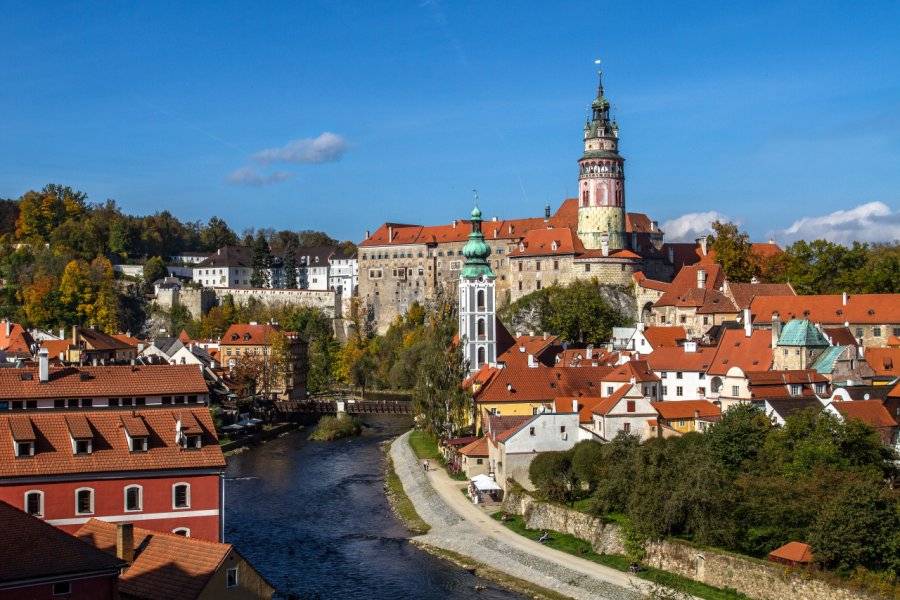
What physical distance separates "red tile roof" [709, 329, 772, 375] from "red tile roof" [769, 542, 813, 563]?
739 inches

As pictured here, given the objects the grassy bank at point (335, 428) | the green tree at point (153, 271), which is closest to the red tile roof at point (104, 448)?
the grassy bank at point (335, 428)

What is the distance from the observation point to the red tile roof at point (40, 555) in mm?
19125

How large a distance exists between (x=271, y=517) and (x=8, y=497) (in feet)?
48.4

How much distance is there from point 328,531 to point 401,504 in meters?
4.87

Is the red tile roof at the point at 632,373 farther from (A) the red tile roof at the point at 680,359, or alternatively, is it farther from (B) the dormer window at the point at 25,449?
(B) the dormer window at the point at 25,449

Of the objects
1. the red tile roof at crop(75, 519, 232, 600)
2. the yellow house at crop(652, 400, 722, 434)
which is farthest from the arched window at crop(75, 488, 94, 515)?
the yellow house at crop(652, 400, 722, 434)

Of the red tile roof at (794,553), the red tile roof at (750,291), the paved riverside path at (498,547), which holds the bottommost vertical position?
the paved riverside path at (498,547)

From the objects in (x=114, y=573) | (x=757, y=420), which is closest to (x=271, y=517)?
(x=757, y=420)

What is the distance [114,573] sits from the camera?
64.9 ft

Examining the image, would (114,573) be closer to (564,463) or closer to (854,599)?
(854,599)

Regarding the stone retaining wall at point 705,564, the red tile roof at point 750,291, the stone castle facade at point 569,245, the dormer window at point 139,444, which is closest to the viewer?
the stone retaining wall at point 705,564

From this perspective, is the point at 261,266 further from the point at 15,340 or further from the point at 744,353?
the point at 744,353

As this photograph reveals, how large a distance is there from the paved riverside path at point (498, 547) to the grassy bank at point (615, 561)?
32 cm

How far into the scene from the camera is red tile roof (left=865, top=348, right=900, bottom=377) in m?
47.0
